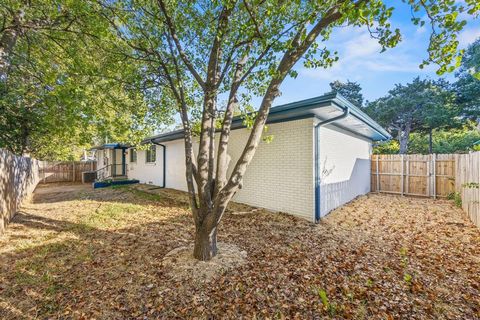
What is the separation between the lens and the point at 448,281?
3.01 meters

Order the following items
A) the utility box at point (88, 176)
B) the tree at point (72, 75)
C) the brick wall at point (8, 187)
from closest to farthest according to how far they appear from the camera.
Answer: the tree at point (72, 75), the brick wall at point (8, 187), the utility box at point (88, 176)

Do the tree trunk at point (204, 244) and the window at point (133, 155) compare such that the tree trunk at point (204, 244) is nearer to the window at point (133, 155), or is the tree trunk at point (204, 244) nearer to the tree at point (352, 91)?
the window at point (133, 155)

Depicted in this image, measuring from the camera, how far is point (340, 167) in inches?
290

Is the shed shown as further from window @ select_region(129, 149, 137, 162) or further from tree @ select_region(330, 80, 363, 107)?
tree @ select_region(330, 80, 363, 107)

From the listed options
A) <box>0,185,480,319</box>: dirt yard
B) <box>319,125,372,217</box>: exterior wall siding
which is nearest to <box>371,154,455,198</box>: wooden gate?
<box>319,125,372,217</box>: exterior wall siding

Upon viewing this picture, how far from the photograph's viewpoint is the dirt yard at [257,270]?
2527 mm

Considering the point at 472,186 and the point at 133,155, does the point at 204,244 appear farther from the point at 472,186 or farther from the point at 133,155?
the point at 133,155

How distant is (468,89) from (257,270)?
22220mm

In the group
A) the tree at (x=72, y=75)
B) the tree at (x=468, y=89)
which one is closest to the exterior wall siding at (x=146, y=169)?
the tree at (x=72, y=75)

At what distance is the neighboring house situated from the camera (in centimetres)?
574

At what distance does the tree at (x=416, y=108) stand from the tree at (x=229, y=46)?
1883cm

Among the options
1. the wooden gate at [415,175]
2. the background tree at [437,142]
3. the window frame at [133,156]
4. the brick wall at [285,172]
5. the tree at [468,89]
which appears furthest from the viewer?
the background tree at [437,142]

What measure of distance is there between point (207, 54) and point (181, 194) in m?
6.55

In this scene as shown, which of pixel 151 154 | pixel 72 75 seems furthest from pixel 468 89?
pixel 72 75
